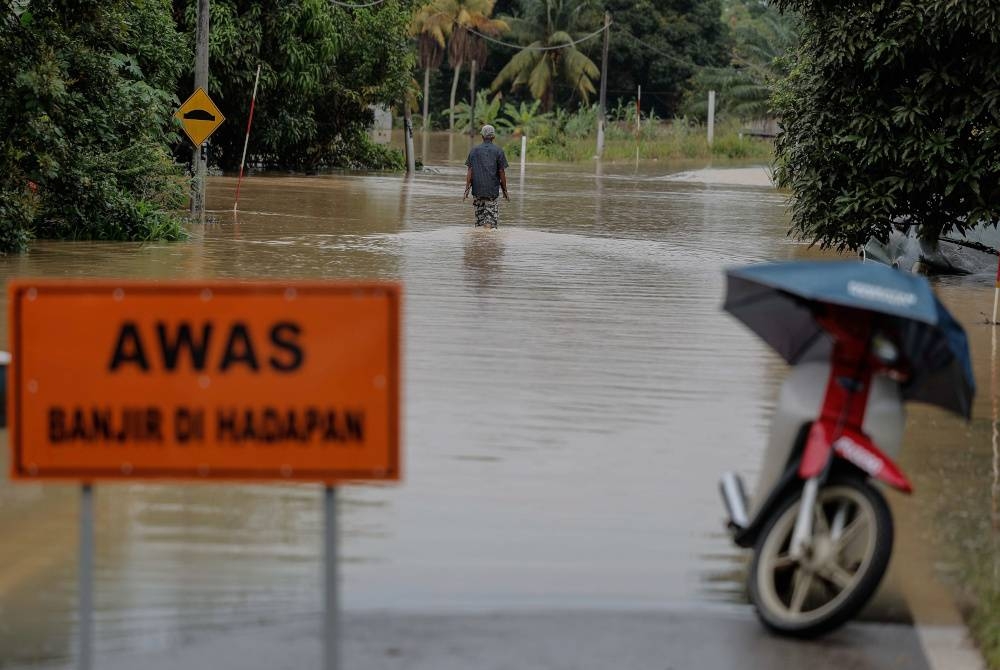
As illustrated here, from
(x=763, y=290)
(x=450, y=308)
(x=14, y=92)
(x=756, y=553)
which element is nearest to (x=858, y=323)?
(x=763, y=290)

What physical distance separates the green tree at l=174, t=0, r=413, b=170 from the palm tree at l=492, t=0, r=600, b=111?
109ft

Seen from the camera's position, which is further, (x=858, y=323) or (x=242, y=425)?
(x=858, y=323)

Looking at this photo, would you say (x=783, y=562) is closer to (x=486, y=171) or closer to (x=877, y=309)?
(x=877, y=309)

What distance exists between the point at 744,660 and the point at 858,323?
1.30 m

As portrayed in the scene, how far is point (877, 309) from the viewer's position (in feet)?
18.0

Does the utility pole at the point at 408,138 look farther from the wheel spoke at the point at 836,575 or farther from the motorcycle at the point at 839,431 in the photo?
the wheel spoke at the point at 836,575

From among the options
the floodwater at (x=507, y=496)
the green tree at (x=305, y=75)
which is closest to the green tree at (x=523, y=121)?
the green tree at (x=305, y=75)

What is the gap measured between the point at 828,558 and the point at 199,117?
66.7ft

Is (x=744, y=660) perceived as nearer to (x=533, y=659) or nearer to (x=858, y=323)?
(x=533, y=659)

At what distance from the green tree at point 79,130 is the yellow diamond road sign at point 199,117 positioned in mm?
376

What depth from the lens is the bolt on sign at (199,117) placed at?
24.5 metres

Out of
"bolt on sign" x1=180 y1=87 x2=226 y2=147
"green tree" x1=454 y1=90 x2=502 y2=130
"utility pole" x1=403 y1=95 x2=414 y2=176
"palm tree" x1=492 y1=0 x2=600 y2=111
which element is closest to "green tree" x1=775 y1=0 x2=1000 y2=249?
"bolt on sign" x1=180 y1=87 x2=226 y2=147

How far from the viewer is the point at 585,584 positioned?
6.23 m

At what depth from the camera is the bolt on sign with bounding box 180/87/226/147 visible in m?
24.5
